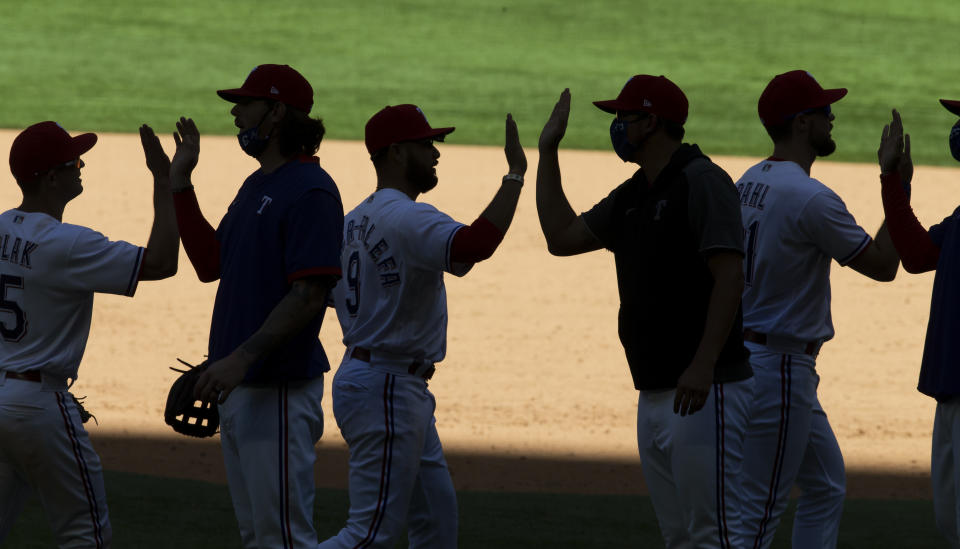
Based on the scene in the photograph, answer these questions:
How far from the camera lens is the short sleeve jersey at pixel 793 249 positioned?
15.3 ft

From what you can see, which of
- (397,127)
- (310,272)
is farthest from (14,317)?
(397,127)

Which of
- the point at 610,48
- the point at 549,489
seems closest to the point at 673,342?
the point at 549,489

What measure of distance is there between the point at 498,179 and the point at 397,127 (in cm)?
1376

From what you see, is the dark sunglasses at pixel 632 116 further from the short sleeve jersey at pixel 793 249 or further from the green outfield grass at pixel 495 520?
the green outfield grass at pixel 495 520

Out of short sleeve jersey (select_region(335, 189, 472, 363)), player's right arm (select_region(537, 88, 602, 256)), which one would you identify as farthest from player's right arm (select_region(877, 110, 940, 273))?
short sleeve jersey (select_region(335, 189, 472, 363))

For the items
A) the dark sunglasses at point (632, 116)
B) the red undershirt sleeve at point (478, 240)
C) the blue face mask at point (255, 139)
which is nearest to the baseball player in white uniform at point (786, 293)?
the dark sunglasses at point (632, 116)

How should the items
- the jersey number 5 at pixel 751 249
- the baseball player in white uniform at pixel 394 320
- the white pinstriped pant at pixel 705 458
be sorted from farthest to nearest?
the jersey number 5 at pixel 751 249 → the baseball player in white uniform at pixel 394 320 → the white pinstriped pant at pixel 705 458

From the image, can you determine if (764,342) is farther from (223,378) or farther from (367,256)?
(223,378)

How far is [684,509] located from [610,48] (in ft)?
90.4

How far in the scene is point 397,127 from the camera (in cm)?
457

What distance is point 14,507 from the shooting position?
4.40 meters

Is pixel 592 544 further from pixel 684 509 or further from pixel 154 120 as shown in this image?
pixel 154 120

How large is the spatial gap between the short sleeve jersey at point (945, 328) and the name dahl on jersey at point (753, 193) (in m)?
0.64

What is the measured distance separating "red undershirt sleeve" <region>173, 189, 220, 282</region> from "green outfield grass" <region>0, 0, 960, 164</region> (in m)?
17.7
